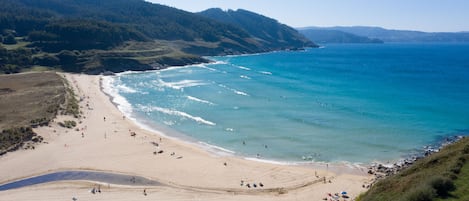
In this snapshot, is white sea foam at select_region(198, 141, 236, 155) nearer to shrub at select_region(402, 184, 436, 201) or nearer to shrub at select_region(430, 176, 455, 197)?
shrub at select_region(430, 176, 455, 197)

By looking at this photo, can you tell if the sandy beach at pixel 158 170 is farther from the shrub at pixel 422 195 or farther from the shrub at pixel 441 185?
the shrub at pixel 422 195

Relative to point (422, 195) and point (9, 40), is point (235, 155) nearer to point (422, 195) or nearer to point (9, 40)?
point (422, 195)

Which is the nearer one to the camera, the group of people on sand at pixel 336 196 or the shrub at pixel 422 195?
the shrub at pixel 422 195

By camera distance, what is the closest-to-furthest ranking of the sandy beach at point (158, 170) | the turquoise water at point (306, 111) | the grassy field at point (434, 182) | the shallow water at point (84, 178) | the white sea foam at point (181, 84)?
the grassy field at point (434, 182)
the sandy beach at point (158, 170)
the shallow water at point (84, 178)
the turquoise water at point (306, 111)
the white sea foam at point (181, 84)

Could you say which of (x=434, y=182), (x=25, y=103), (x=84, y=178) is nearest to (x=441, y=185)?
(x=434, y=182)

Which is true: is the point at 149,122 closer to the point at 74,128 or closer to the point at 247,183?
the point at 74,128

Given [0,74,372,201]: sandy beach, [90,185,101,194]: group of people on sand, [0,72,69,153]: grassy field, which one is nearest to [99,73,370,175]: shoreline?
[0,74,372,201]: sandy beach

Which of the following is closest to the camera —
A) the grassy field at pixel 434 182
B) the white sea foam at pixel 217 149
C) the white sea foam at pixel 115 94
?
the grassy field at pixel 434 182

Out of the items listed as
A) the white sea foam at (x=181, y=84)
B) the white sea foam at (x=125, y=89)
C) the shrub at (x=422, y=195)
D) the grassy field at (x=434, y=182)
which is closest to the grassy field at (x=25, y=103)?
the white sea foam at (x=125, y=89)
